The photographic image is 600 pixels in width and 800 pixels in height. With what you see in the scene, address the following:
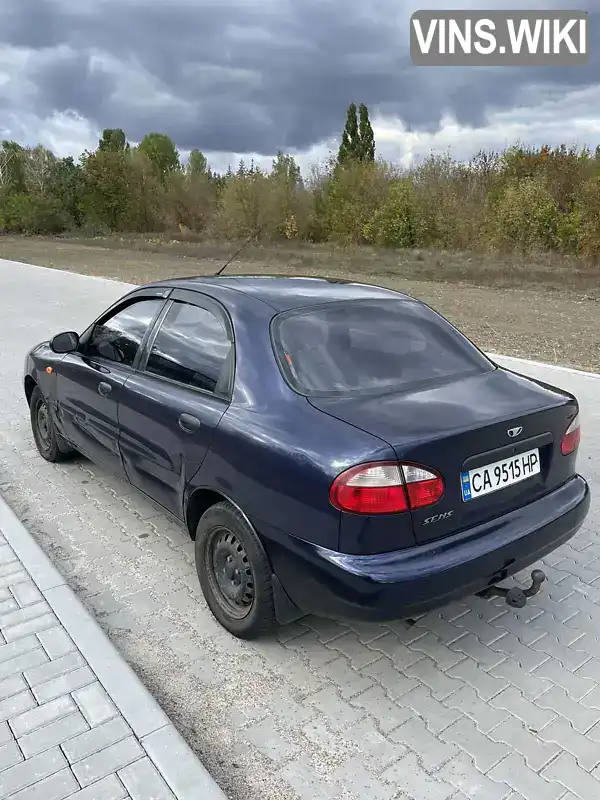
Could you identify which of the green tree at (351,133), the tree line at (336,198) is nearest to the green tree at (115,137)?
the tree line at (336,198)

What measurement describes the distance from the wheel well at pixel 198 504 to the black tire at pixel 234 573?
0.26 feet

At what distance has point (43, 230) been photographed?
193 ft

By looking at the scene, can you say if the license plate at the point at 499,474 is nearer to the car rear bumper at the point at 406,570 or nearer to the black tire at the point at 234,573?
the car rear bumper at the point at 406,570

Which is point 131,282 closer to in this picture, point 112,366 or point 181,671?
point 112,366

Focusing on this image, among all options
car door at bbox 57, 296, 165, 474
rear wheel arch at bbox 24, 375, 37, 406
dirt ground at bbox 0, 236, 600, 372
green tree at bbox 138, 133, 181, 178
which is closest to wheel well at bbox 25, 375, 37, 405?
rear wheel arch at bbox 24, 375, 37, 406

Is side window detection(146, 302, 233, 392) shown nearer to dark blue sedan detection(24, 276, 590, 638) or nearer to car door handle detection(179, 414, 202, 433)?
dark blue sedan detection(24, 276, 590, 638)

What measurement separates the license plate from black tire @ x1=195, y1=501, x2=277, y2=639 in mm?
894

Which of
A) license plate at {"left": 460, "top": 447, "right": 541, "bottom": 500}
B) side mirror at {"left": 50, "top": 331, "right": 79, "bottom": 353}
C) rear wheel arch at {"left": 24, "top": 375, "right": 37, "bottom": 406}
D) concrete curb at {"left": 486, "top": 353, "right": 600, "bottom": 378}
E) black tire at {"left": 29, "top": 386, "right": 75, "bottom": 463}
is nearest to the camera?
license plate at {"left": 460, "top": 447, "right": 541, "bottom": 500}

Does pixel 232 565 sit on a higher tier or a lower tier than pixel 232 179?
lower

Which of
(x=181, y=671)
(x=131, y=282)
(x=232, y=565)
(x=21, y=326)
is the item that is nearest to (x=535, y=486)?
(x=232, y=565)

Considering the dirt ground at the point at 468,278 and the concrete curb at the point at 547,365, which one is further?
the dirt ground at the point at 468,278

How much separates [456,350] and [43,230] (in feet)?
204

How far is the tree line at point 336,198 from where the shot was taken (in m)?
28.8

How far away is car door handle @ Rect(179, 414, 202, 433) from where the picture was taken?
3121 mm
